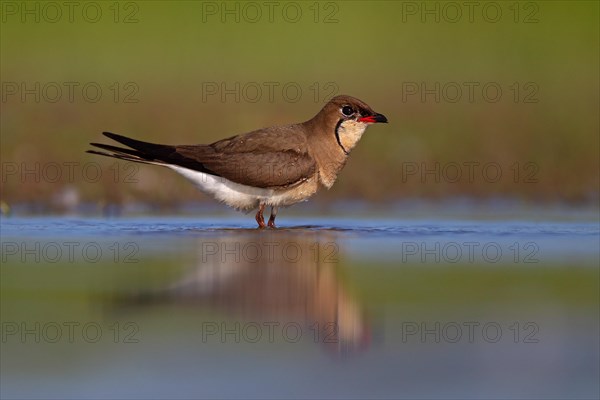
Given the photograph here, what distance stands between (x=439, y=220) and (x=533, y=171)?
142 inches

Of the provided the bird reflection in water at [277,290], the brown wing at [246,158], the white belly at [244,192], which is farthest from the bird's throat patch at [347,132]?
the bird reflection in water at [277,290]

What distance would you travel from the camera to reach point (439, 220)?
10320mm

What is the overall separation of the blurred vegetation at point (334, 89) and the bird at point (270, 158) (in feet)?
6.86

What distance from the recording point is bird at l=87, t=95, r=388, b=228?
381 inches

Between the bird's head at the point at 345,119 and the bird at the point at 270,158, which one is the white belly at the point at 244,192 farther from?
the bird's head at the point at 345,119

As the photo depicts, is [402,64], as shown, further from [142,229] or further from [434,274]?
[434,274]

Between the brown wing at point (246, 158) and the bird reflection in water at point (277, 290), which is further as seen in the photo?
the brown wing at point (246, 158)

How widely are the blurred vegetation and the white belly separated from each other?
2030 millimetres

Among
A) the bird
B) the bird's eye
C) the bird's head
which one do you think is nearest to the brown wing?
the bird

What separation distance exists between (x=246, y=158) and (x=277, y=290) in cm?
337

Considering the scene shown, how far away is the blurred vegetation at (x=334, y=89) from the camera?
12805 millimetres

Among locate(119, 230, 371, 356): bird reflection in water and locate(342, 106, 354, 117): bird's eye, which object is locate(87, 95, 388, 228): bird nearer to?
locate(342, 106, 354, 117): bird's eye

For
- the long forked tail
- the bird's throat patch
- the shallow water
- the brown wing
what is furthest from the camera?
the bird's throat patch

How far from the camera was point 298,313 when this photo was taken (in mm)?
5973
